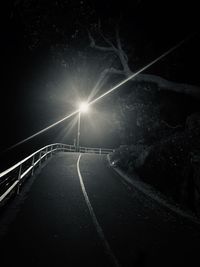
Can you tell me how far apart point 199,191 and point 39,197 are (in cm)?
618

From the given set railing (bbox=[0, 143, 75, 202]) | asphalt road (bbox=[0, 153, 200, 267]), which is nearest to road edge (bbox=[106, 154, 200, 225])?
asphalt road (bbox=[0, 153, 200, 267])

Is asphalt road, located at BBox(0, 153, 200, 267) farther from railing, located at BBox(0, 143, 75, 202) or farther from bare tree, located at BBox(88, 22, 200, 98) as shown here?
bare tree, located at BBox(88, 22, 200, 98)

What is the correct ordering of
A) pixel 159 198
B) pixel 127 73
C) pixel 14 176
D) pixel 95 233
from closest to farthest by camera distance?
1. pixel 95 233
2. pixel 14 176
3. pixel 159 198
4. pixel 127 73

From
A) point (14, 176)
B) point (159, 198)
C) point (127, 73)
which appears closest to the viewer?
point (14, 176)

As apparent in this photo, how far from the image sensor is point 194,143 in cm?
1122

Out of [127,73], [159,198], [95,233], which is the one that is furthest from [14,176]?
[127,73]

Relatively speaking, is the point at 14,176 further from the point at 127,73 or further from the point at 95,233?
the point at 127,73

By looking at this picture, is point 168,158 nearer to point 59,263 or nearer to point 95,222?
point 95,222

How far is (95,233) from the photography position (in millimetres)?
6371

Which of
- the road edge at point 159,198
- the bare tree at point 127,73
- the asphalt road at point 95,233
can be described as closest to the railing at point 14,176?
the asphalt road at point 95,233

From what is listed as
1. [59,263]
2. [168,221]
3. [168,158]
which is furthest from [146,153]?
[59,263]

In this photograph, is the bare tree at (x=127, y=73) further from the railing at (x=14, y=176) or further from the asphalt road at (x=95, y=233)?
the railing at (x=14, y=176)

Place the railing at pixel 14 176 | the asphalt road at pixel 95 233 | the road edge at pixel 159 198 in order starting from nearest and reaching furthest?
1. the asphalt road at pixel 95 233
2. the railing at pixel 14 176
3. the road edge at pixel 159 198

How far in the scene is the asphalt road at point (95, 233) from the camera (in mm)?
5086
